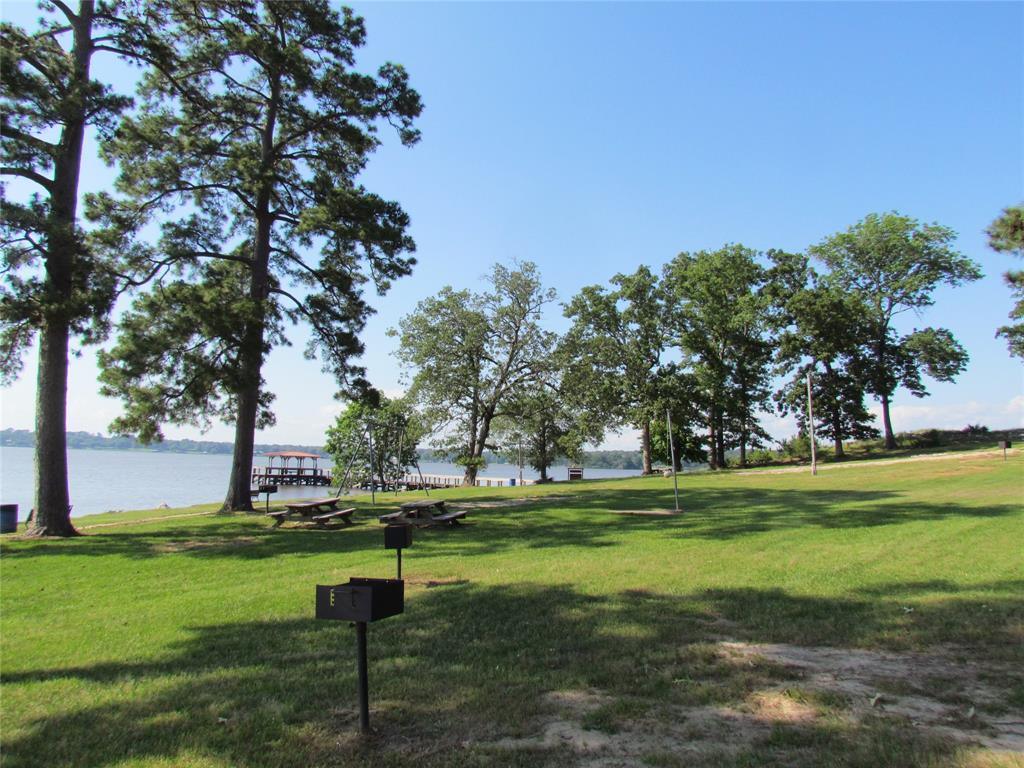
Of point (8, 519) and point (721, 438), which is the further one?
point (721, 438)

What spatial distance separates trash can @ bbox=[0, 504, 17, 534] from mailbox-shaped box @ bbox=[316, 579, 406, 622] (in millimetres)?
15296

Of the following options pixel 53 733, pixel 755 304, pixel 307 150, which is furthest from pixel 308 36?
pixel 755 304

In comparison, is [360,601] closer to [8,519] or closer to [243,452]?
[8,519]

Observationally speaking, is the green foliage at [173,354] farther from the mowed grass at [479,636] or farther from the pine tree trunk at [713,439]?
the pine tree trunk at [713,439]

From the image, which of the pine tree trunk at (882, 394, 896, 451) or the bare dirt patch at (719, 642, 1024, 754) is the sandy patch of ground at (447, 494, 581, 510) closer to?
the bare dirt patch at (719, 642, 1024, 754)

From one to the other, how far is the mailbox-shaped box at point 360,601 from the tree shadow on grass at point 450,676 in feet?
2.43

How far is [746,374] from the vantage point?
4453 centimetres

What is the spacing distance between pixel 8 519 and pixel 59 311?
19.6ft

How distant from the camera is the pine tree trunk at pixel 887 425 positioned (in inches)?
1693

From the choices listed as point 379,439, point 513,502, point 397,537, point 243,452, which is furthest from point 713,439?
point 397,537

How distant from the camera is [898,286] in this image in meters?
45.0

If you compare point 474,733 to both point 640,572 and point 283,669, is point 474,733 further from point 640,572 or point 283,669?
point 640,572

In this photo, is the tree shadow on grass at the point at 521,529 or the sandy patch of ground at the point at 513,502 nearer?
the tree shadow on grass at the point at 521,529

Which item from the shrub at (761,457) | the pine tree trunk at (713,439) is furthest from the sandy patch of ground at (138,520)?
the shrub at (761,457)
